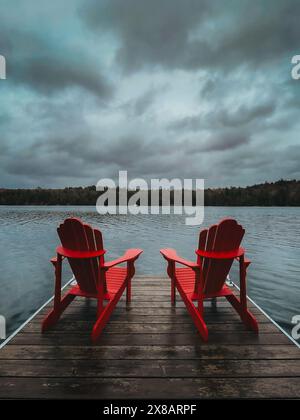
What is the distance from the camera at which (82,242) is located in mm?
3203

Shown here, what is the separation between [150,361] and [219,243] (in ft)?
5.12

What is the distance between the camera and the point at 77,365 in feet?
8.50

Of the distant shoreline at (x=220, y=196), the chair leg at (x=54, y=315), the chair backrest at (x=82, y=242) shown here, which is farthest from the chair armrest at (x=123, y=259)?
the distant shoreline at (x=220, y=196)

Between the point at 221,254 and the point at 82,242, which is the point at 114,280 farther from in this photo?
the point at 221,254

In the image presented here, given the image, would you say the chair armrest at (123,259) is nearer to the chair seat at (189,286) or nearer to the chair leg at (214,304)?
the chair seat at (189,286)

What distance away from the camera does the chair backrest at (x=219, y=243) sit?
3.14m

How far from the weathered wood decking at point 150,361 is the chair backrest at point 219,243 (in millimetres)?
770

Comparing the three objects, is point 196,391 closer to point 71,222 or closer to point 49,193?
point 71,222

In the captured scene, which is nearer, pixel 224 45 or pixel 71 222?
pixel 71 222

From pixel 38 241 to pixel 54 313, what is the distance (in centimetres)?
1920

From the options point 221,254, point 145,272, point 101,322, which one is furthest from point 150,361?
point 145,272

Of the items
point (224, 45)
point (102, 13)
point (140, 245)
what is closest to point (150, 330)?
point (140, 245)

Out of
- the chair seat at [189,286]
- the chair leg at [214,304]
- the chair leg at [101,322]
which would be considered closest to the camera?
the chair leg at [101,322]
